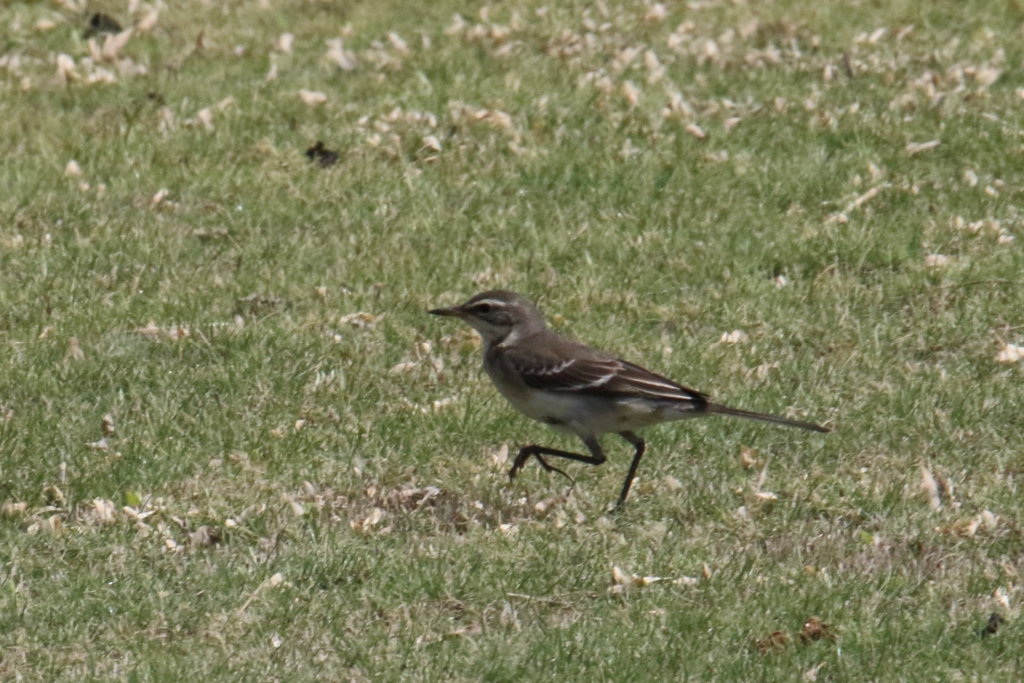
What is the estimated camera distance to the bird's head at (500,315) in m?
8.43

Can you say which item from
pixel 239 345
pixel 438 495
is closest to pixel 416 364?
pixel 239 345

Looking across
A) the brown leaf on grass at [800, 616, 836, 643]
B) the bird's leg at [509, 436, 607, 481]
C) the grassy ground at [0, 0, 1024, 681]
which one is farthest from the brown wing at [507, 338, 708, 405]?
the brown leaf on grass at [800, 616, 836, 643]

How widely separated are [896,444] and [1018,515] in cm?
96

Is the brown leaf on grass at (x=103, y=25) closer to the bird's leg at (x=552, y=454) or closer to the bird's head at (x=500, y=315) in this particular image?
the bird's head at (x=500, y=315)

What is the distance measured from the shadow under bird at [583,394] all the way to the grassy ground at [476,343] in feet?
0.92

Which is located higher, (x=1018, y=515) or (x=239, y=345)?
(x=1018, y=515)

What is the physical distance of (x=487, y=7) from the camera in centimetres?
1662

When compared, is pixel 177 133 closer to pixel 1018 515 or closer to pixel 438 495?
pixel 438 495

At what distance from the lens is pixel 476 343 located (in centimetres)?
995

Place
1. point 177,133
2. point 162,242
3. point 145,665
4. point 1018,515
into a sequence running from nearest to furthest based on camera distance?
point 145,665 → point 1018,515 → point 162,242 → point 177,133

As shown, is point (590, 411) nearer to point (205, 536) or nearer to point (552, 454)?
point (552, 454)

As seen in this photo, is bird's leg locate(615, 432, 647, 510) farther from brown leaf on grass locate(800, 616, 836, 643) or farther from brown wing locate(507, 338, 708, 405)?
brown leaf on grass locate(800, 616, 836, 643)

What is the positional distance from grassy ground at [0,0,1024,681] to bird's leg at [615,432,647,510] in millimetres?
A: 98

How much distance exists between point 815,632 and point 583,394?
1.89 m
